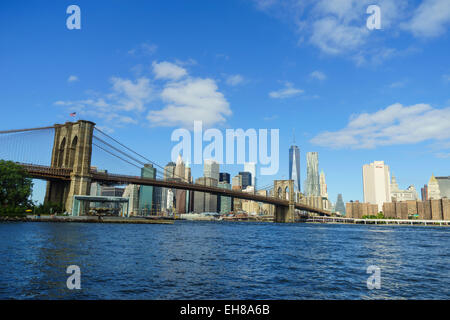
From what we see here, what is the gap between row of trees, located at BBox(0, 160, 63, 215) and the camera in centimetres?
6581

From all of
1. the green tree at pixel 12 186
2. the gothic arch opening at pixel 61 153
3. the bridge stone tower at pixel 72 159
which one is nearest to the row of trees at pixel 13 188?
the green tree at pixel 12 186

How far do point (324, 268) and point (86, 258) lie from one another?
47.4 feet

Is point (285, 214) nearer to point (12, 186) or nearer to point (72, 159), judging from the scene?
point (72, 159)

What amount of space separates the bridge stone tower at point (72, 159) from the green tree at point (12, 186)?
422 inches

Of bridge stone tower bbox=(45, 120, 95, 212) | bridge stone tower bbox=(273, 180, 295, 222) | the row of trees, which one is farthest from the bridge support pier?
the row of trees

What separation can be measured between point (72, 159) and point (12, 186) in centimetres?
1837

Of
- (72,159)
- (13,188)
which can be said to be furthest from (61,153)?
(13,188)

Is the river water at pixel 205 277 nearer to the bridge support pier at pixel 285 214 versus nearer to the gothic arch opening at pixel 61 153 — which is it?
the gothic arch opening at pixel 61 153

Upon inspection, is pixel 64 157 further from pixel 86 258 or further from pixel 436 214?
pixel 436 214

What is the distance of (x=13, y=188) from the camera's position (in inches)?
2717

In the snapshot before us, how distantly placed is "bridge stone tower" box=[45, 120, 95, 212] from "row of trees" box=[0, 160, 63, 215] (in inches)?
379
